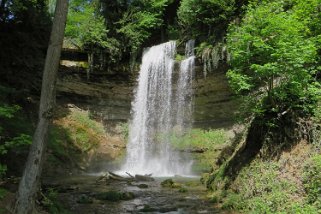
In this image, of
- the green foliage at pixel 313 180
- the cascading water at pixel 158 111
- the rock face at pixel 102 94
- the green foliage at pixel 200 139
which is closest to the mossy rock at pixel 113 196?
the green foliage at pixel 313 180

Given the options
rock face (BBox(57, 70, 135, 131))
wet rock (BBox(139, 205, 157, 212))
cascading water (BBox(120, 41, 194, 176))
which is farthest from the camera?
rock face (BBox(57, 70, 135, 131))

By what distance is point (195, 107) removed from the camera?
916 inches

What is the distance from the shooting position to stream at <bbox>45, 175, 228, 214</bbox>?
1012 centimetres

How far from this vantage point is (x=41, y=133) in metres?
7.09

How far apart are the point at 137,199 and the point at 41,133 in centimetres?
570

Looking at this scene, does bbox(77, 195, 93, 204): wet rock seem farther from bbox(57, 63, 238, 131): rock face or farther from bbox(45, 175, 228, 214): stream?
bbox(57, 63, 238, 131): rock face

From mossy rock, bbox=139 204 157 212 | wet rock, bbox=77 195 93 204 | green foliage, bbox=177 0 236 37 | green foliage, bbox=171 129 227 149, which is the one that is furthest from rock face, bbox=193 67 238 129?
wet rock, bbox=77 195 93 204

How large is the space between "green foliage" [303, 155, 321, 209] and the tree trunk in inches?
222

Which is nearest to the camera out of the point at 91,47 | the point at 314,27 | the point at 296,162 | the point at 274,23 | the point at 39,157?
the point at 39,157

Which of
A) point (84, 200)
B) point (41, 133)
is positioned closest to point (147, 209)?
point (84, 200)

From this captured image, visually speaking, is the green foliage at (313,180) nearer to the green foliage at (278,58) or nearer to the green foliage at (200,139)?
the green foliage at (278,58)

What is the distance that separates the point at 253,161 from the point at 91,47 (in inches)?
680

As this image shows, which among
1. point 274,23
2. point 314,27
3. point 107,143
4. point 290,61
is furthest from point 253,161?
point 107,143

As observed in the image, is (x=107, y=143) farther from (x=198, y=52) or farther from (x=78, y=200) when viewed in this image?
(x=78, y=200)
